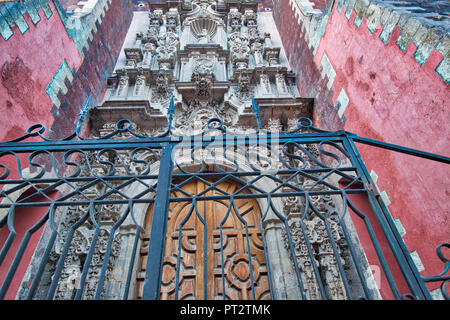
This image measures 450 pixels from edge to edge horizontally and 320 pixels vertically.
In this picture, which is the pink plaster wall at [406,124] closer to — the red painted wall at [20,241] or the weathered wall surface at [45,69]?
the red painted wall at [20,241]

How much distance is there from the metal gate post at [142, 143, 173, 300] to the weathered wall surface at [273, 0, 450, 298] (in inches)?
94.4

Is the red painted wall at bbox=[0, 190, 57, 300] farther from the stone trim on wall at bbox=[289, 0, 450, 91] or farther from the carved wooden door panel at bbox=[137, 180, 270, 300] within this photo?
the stone trim on wall at bbox=[289, 0, 450, 91]

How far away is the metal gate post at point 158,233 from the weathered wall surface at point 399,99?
2398 mm

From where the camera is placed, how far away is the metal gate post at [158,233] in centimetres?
156

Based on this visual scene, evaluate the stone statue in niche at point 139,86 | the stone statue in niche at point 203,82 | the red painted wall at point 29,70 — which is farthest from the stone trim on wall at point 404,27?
the red painted wall at point 29,70

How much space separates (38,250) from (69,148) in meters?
1.88

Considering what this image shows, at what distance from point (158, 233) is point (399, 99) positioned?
3001 mm

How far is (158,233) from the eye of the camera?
71.9 inches

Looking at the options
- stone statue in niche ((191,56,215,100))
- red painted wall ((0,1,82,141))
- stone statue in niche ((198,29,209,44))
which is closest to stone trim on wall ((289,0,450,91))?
stone statue in niche ((191,56,215,100))

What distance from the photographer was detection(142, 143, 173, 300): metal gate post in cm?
156

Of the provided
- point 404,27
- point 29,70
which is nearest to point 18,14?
point 29,70

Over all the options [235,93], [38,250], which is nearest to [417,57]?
[235,93]

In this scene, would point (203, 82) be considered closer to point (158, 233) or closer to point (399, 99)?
point (399, 99)
